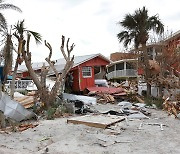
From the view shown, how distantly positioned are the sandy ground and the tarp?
1.58 metres

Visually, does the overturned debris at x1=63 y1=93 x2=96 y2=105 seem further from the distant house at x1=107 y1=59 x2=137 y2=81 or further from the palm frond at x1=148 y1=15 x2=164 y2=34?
the distant house at x1=107 y1=59 x2=137 y2=81

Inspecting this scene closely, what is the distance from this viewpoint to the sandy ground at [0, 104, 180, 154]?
25.6ft

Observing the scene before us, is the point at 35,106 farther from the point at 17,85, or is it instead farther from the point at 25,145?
the point at 17,85

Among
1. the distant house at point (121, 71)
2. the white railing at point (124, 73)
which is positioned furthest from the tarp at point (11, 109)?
the white railing at point (124, 73)

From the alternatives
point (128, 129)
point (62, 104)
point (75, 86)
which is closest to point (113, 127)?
point (128, 129)

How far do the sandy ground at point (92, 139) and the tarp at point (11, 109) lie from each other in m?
1.58

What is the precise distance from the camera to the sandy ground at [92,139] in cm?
780

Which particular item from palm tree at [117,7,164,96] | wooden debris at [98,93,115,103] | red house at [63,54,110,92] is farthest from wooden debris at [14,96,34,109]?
red house at [63,54,110,92]

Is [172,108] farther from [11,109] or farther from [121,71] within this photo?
[121,71]

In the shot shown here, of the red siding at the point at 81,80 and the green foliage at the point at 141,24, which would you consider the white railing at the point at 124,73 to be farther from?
the green foliage at the point at 141,24

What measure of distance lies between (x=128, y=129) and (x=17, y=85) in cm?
1350

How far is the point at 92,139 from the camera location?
8.86 m

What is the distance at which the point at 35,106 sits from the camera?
Result: 47.5 feet

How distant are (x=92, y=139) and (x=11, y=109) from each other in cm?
504
